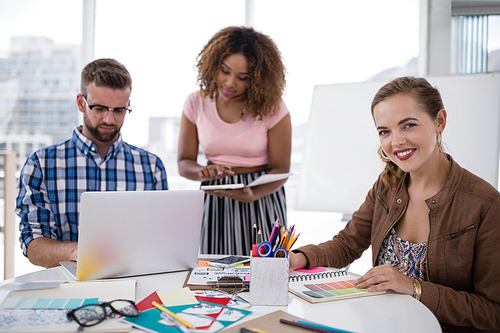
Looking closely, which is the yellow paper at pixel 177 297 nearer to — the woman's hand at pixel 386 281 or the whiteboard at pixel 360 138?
the woman's hand at pixel 386 281

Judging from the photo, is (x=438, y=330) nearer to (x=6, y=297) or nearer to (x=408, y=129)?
(x=408, y=129)

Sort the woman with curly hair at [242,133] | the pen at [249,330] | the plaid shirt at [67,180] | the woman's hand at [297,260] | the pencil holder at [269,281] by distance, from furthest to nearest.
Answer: the woman with curly hair at [242,133], the plaid shirt at [67,180], the woman's hand at [297,260], the pencil holder at [269,281], the pen at [249,330]

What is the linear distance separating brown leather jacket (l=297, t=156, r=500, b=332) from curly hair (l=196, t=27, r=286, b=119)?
2.68 feet

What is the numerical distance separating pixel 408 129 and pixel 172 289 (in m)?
0.83

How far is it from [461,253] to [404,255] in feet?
0.57

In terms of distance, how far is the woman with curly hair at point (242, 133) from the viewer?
6.19 feet

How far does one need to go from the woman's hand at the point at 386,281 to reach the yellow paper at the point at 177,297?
1.36ft

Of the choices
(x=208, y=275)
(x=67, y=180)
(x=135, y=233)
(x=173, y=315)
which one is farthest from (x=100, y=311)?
(x=67, y=180)

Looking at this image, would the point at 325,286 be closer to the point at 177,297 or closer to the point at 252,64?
the point at 177,297

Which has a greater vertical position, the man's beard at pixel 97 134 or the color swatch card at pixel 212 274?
the man's beard at pixel 97 134

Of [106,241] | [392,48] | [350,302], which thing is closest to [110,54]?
[392,48]

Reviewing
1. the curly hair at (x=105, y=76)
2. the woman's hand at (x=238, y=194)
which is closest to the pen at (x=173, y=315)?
the woman's hand at (x=238, y=194)

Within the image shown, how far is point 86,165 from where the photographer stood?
1.59m

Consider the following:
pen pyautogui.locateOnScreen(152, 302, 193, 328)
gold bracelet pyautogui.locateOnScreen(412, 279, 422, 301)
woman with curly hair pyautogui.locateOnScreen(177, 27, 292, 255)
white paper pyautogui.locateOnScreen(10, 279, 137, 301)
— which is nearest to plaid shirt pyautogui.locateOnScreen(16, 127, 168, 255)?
woman with curly hair pyautogui.locateOnScreen(177, 27, 292, 255)
